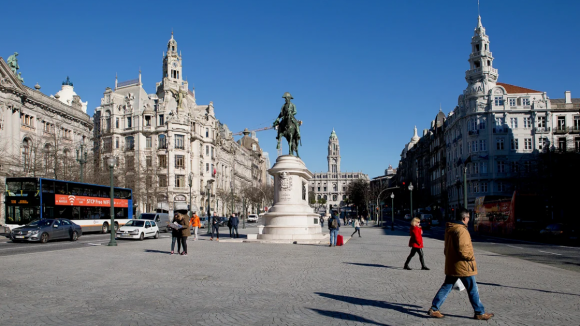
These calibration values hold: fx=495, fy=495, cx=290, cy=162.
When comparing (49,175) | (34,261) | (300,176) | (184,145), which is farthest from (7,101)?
(34,261)

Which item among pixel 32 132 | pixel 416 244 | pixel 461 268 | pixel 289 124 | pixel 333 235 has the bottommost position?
pixel 333 235

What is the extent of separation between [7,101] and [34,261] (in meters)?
42.5

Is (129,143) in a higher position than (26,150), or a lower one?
higher

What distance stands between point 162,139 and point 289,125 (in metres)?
54.1

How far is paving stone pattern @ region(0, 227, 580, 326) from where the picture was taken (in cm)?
769

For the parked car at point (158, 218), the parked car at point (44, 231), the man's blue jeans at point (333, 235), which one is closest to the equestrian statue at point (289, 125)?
the man's blue jeans at point (333, 235)

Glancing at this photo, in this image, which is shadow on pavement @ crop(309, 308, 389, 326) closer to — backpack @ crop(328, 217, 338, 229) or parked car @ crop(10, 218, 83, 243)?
backpack @ crop(328, 217, 338, 229)

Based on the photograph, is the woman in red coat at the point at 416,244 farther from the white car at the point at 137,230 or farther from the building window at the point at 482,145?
the building window at the point at 482,145

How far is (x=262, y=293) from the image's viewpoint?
32.7 ft

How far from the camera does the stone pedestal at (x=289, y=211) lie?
1072 inches

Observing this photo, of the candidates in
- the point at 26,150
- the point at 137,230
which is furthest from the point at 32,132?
the point at 137,230

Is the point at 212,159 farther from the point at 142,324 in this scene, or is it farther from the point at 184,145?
the point at 142,324

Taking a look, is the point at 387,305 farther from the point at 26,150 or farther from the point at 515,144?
the point at 515,144

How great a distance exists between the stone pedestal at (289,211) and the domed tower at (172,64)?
68.1 m
